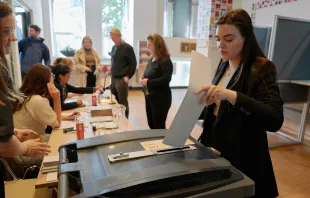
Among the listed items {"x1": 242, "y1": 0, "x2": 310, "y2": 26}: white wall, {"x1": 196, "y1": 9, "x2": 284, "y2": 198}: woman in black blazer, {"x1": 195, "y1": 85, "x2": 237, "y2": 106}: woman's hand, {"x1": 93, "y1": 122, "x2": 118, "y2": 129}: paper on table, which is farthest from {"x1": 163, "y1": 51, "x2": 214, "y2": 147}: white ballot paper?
{"x1": 242, "y1": 0, "x2": 310, "y2": 26}: white wall

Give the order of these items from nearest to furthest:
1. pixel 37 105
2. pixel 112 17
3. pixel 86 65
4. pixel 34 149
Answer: pixel 34 149
pixel 37 105
pixel 86 65
pixel 112 17

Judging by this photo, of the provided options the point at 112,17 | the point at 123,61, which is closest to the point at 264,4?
the point at 123,61

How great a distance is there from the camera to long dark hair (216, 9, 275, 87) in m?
0.90

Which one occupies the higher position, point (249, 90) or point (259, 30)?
point (259, 30)

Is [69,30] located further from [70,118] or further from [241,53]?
[241,53]

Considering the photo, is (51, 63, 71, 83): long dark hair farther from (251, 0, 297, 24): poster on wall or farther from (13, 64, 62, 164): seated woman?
(251, 0, 297, 24): poster on wall

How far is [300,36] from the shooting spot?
298 cm

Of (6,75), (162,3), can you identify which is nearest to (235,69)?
(6,75)

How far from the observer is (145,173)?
58 cm

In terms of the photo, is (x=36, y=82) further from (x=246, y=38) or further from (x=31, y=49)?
(x=31, y=49)

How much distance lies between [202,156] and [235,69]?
1.47 feet

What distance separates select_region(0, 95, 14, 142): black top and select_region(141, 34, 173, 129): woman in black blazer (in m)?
1.95

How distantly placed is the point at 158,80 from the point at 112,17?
4870 mm

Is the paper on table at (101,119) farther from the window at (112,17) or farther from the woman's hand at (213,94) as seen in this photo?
the window at (112,17)
